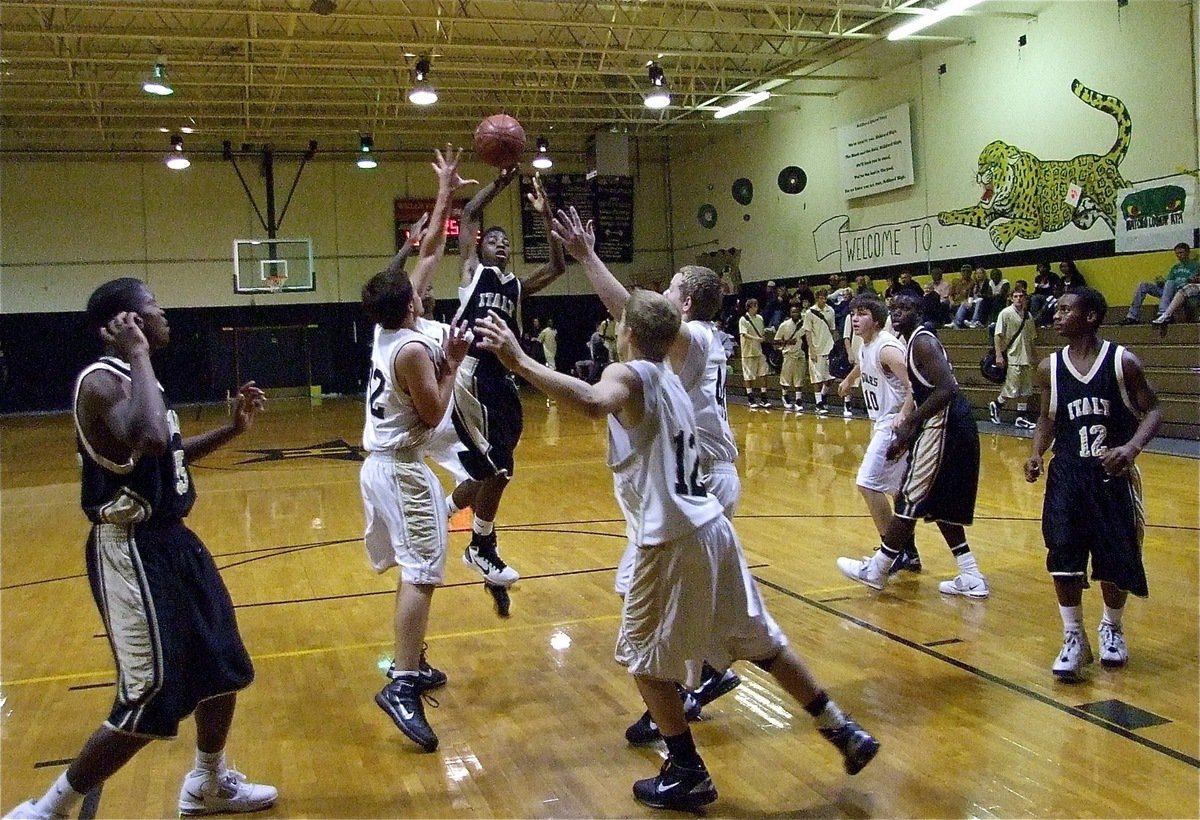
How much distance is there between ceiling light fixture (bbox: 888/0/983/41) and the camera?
551 inches

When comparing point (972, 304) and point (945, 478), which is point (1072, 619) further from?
point (972, 304)

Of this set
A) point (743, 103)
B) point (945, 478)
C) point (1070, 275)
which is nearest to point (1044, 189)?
point (1070, 275)

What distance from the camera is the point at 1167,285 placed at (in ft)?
39.2

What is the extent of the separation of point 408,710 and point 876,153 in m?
16.7

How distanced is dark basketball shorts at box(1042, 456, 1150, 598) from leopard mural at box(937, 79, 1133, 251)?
1135 centimetres

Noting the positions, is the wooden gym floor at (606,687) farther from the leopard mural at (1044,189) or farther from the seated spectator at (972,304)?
the leopard mural at (1044,189)

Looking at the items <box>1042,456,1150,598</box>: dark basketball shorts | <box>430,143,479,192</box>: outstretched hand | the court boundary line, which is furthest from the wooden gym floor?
<box>430,143,479,192</box>: outstretched hand

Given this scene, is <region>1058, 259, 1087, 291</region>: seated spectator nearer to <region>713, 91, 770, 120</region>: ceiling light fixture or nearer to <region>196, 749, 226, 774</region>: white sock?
<region>713, 91, 770, 120</region>: ceiling light fixture

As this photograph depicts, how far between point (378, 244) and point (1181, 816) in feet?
78.4

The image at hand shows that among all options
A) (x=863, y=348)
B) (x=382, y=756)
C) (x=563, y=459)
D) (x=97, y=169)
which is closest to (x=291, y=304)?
(x=97, y=169)

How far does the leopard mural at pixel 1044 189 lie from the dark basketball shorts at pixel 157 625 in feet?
45.5

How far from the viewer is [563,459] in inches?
448

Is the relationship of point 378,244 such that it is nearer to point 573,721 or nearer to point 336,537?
point 336,537

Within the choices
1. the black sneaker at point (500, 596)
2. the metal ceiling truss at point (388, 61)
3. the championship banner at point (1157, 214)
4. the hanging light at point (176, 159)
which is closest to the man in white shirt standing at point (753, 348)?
the metal ceiling truss at point (388, 61)
